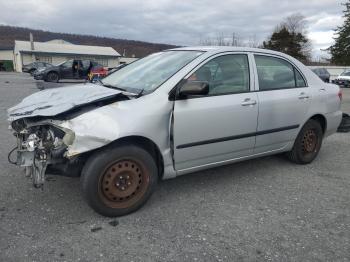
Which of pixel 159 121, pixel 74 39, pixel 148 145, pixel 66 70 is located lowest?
pixel 148 145

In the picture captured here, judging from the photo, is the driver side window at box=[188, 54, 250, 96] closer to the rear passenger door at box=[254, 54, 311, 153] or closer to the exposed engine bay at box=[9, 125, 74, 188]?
the rear passenger door at box=[254, 54, 311, 153]

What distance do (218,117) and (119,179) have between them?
1281mm

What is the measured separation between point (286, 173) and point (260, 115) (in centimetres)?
110

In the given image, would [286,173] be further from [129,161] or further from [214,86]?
[129,161]

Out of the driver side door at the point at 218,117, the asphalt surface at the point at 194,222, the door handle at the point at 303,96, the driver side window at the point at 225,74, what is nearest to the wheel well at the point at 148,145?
the driver side door at the point at 218,117

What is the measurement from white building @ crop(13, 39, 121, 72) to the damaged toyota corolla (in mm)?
48296

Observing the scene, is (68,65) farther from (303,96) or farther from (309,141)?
(303,96)

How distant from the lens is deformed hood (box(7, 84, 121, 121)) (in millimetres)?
3210

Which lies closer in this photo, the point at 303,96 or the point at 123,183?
the point at 123,183

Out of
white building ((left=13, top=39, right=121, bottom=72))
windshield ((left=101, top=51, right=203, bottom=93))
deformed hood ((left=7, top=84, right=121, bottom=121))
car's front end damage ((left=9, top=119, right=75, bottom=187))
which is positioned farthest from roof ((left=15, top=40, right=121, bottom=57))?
car's front end damage ((left=9, top=119, right=75, bottom=187))

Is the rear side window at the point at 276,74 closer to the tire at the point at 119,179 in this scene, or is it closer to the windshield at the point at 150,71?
the windshield at the point at 150,71

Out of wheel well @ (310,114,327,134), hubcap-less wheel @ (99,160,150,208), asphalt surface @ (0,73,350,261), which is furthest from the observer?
wheel well @ (310,114,327,134)

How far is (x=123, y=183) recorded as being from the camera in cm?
338

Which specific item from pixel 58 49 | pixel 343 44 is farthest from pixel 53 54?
pixel 343 44
